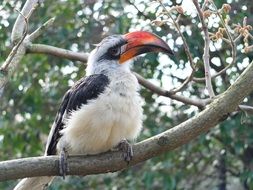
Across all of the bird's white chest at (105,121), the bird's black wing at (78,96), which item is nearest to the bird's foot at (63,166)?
the bird's white chest at (105,121)

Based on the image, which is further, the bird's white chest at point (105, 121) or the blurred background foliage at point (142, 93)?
the blurred background foliage at point (142, 93)

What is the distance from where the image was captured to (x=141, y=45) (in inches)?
165

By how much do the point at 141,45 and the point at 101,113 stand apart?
606mm

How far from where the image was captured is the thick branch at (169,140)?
10.6 ft

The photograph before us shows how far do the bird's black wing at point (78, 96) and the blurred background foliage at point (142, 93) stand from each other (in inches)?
54.1

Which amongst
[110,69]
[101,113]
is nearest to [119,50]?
[110,69]

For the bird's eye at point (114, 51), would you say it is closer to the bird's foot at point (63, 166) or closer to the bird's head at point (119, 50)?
the bird's head at point (119, 50)

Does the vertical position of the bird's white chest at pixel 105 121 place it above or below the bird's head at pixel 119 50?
below

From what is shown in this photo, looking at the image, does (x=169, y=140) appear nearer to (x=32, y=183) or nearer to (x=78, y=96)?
(x=78, y=96)

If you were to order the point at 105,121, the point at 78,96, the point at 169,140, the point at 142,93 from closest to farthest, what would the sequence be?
the point at 169,140 < the point at 105,121 < the point at 78,96 < the point at 142,93

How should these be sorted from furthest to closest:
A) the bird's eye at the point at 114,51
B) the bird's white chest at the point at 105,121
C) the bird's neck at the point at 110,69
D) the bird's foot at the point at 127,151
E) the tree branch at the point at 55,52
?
the tree branch at the point at 55,52, the bird's eye at the point at 114,51, the bird's neck at the point at 110,69, the bird's white chest at the point at 105,121, the bird's foot at the point at 127,151

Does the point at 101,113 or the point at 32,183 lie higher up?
the point at 101,113

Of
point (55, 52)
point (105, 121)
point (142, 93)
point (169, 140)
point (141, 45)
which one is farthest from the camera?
point (142, 93)

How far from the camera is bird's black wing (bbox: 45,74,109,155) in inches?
153
